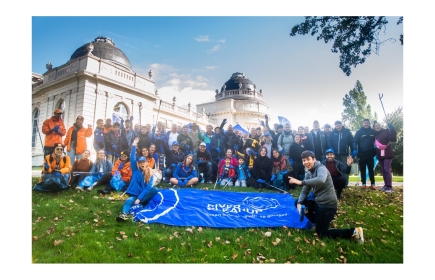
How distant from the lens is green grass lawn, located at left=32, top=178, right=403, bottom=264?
11.2 ft

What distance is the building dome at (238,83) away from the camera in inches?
222

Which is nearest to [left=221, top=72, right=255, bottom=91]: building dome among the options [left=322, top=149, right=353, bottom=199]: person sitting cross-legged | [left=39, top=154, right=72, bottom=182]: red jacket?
[left=322, top=149, right=353, bottom=199]: person sitting cross-legged

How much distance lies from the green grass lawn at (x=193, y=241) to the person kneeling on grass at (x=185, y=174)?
1.44m

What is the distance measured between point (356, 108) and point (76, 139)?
600cm

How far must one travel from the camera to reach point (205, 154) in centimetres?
604

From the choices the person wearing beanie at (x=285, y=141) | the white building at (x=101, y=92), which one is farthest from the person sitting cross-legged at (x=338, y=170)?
the white building at (x=101, y=92)

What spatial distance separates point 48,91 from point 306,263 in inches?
231

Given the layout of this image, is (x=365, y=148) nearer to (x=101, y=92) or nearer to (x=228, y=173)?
(x=228, y=173)

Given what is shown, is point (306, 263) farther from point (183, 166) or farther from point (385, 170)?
point (183, 166)

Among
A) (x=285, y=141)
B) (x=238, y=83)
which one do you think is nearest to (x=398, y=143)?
(x=285, y=141)

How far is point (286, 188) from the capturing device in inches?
207

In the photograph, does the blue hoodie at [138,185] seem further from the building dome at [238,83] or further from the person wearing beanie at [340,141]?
the person wearing beanie at [340,141]
